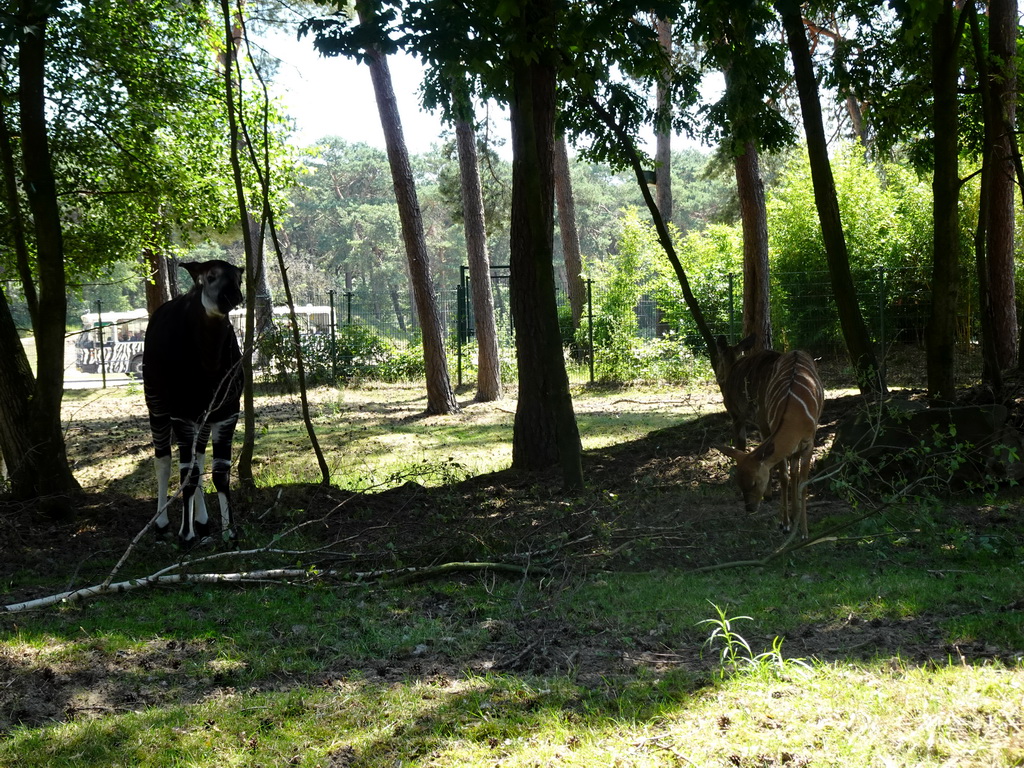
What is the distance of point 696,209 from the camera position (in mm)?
64812

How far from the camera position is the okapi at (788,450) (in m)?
6.80

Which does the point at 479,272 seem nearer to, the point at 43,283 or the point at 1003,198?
the point at 1003,198

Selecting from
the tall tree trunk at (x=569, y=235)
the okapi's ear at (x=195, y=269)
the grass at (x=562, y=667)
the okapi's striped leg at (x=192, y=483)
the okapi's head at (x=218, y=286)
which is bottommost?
the grass at (x=562, y=667)

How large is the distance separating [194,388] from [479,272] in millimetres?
12005

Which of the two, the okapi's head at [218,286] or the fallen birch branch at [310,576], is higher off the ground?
the okapi's head at [218,286]

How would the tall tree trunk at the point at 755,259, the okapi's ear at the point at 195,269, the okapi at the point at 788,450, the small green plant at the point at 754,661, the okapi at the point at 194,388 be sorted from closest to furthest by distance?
the small green plant at the point at 754,661
the okapi at the point at 788,450
the okapi's ear at the point at 195,269
the okapi at the point at 194,388
the tall tree trunk at the point at 755,259

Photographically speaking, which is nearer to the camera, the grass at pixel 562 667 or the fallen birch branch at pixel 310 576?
the grass at pixel 562 667

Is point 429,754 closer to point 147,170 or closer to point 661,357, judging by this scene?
point 147,170

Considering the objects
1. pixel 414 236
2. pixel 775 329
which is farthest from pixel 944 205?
pixel 775 329

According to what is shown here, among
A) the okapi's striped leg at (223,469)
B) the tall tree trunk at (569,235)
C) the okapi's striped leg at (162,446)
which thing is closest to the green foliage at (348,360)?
the tall tree trunk at (569,235)

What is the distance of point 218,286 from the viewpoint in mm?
7297

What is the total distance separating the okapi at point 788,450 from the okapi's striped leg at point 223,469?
3942 mm

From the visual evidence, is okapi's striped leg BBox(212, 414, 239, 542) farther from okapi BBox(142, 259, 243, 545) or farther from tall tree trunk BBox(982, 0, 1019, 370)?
tall tree trunk BBox(982, 0, 1019, 370)

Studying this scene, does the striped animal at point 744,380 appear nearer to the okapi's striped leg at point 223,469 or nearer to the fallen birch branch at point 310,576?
the fallen birch branch at point 310,576
